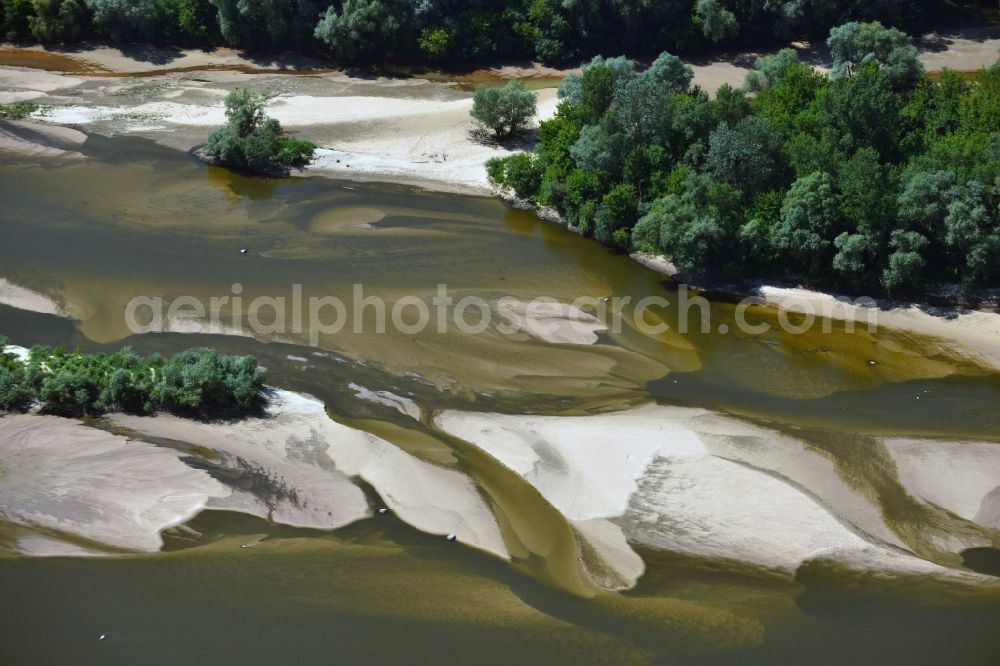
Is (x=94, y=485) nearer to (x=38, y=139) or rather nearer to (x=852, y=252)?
(x=852, y=252)

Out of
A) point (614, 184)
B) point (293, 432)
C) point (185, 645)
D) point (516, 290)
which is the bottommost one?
point (185, 645)

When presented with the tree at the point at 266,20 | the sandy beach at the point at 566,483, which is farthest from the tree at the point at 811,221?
the tree at the point at 266,20

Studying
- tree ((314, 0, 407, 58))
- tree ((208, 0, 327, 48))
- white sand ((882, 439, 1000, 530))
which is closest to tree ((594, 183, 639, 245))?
white sand ((882, 439, 1000, 530))

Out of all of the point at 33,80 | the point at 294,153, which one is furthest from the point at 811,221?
the point at 33,80

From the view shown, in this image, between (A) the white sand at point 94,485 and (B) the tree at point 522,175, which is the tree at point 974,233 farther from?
(A) the white sand at point 94,485

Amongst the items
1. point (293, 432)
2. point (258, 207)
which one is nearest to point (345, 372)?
point (293, 432)

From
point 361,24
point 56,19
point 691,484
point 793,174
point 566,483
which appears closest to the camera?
point 691,484

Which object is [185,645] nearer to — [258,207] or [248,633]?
[248,633]
